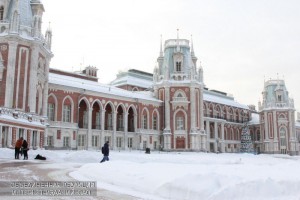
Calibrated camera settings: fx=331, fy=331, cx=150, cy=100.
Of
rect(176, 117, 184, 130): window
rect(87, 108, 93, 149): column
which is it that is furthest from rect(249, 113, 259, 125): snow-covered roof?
rect(87, 108, 93, 149): column

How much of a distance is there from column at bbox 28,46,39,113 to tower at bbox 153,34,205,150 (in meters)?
25.0

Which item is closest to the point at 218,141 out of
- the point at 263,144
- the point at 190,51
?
the point at 263,144

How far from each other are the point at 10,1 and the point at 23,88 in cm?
970

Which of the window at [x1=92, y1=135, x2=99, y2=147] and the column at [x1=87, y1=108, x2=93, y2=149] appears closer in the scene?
the column at [x1=87, y1=108, x2=93, y2=149]

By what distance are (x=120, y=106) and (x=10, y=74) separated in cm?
2096

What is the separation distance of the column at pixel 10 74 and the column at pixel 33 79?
170cm

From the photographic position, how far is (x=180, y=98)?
53.8 metres

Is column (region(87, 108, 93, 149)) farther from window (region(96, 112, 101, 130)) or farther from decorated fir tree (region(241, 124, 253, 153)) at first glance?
decorated fir tree (region(241, 124, 253, 153))

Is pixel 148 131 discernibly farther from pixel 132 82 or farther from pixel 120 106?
pixel 132 82

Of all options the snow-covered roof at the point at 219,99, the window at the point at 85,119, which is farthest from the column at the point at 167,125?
the snow-covered roof at the point at 219,99

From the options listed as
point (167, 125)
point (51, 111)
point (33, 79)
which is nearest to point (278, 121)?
point (167, 125)

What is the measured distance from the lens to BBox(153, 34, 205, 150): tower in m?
52.9

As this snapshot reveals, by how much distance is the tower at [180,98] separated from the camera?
173 ft

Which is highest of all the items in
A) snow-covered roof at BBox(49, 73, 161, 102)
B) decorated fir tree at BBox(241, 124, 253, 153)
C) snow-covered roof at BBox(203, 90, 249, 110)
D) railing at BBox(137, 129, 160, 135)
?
snow-covered roof at BBox(203, 90, 249, 110)
